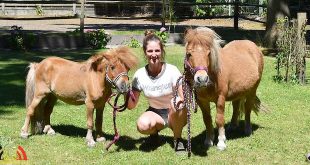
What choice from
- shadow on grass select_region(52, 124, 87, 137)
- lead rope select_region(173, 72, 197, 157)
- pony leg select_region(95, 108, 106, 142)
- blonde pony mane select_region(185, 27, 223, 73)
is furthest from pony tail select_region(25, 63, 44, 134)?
blonde pony mane select_region(185, 27, 223, 73)

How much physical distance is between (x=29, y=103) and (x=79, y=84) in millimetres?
878

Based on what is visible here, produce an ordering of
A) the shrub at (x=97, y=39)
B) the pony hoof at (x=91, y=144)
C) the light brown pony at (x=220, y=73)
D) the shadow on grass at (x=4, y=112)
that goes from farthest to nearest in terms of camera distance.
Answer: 1. the shrub at (x=97, y=39)
2. the shadow on grass at (x=4, y=112)
3. the pony hoof at (x=91, y=144)
4. the light brown pony at (x=220, y=73)

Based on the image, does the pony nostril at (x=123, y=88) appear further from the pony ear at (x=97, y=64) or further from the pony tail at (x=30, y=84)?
the pony tail at (x=30, y=84)

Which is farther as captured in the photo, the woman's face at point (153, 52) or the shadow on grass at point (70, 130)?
the shadow on grass at point (70, 130)

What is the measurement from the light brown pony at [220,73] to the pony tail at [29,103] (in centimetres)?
217

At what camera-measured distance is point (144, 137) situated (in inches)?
251

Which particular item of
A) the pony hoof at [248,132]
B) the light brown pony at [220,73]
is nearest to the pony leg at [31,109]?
the light brown pony at [220,73]

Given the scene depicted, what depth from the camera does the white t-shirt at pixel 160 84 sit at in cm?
547

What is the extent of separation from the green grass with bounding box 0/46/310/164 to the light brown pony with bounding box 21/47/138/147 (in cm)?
30

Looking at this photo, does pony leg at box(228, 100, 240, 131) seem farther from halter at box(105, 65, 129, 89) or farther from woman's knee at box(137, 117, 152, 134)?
halter at box(105, 65, 129, 89)

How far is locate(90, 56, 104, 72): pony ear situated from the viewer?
5.63 m

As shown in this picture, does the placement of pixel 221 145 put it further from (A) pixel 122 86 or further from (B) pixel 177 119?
(A) pixel 122 86

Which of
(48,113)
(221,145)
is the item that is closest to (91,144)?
(48,113)

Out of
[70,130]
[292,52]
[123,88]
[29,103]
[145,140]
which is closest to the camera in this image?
[123,88]
